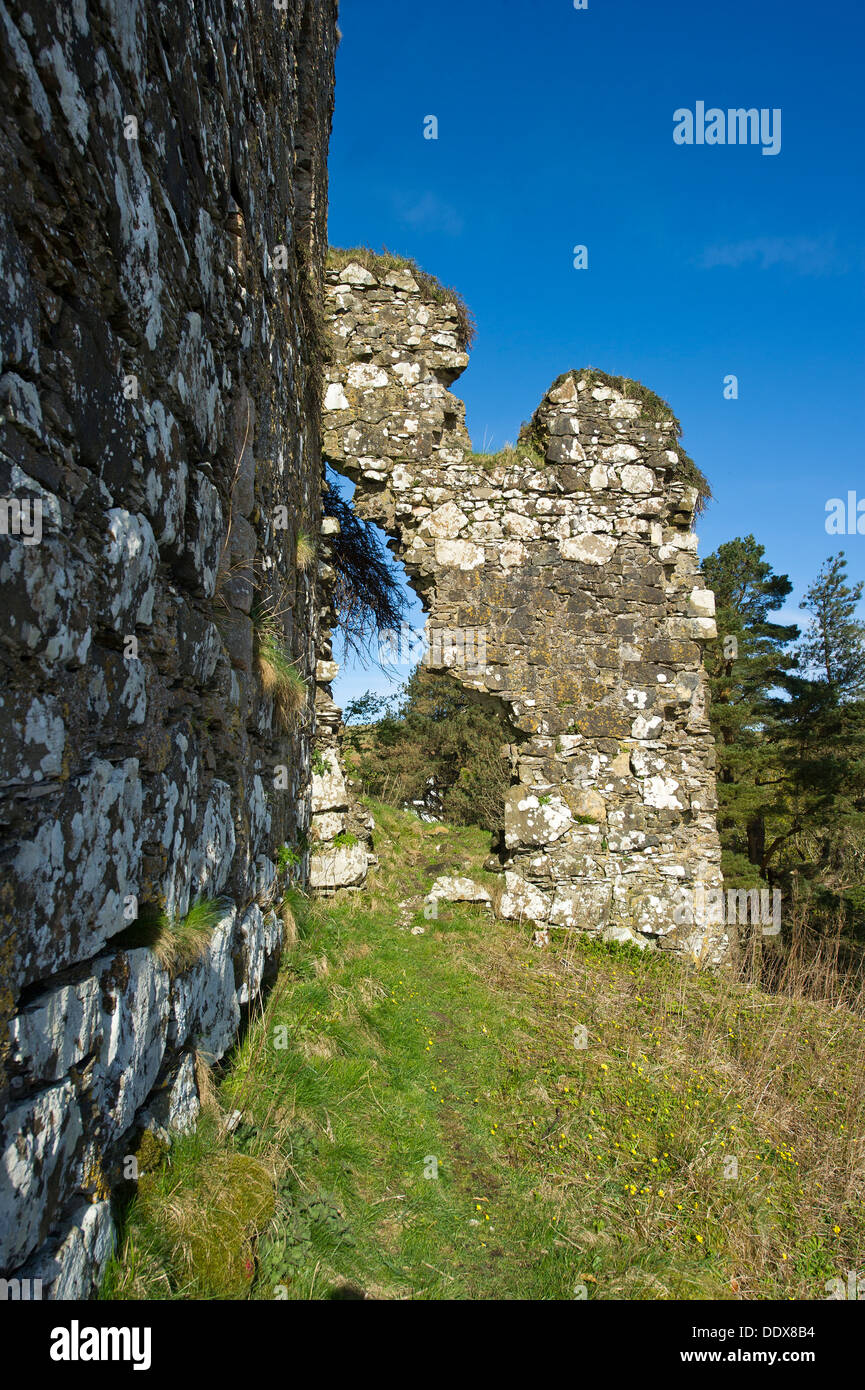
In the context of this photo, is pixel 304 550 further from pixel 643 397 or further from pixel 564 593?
pixel 643 397

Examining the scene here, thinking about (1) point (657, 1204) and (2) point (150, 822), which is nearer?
(2) point (150, 822)

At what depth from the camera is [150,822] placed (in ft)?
Result: 6.24

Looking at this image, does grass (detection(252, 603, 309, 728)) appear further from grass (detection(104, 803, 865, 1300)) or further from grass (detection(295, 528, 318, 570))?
grass (detection(104, 803, 865, 1300))

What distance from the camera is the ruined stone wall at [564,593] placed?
21.7 feet

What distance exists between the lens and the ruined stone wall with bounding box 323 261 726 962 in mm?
6629

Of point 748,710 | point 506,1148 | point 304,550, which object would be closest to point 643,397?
point 304,550

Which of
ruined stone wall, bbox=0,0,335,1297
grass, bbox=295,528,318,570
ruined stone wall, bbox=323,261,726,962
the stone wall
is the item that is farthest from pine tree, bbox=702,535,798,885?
ruined stone wall, bbox=0,0,335,1297

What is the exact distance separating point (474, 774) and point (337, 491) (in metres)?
8.50

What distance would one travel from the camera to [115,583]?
5.34 ft

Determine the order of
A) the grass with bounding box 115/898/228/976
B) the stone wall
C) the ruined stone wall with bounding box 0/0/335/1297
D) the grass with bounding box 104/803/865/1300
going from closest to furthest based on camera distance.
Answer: the ruined stone wall with bounding box 0/0/335/1297, the grass with bounding box 115/898/228/976, the grass with bounding box 104/803/865/1300, the stone wall

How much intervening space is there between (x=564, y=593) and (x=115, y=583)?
5.62m

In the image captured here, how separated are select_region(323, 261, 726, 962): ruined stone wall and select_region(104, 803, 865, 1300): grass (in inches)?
61.5

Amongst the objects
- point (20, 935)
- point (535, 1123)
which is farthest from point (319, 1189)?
point (20, 935)
